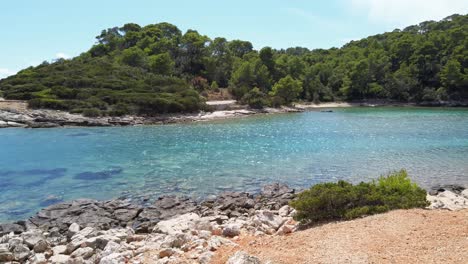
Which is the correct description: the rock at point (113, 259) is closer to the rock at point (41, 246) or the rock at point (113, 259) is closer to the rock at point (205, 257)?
the rock at point (205, 257)

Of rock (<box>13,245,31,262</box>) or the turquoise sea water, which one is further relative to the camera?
the turquoise sea water

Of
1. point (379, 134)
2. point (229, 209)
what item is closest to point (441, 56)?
point (379, 134)

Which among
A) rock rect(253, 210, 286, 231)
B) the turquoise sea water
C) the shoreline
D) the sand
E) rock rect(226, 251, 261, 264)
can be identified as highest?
the shoreline

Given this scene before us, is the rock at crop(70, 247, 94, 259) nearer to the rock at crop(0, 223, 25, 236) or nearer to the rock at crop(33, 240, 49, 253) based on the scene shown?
the rock at crop(33, 240, 49, 253)

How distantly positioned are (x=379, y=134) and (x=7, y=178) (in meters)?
35.6

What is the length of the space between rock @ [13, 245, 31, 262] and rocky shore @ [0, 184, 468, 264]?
27 millimetres

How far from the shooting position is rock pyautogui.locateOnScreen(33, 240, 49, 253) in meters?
11.8

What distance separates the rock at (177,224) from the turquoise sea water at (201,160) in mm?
4661

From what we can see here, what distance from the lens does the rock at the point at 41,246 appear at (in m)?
11.8

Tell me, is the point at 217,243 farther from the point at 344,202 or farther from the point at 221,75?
the point at 221,75

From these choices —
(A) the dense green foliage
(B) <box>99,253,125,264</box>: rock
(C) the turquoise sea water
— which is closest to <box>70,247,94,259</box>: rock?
(B) <box>99,253,125,264</box>: rock

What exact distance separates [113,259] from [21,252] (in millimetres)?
3670

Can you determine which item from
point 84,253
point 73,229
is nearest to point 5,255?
point 84,253

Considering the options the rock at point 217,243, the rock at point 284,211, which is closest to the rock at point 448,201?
the rock at point 284,211
